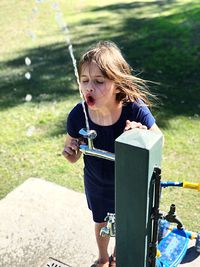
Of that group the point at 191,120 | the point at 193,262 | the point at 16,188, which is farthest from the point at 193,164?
the point at 16,188

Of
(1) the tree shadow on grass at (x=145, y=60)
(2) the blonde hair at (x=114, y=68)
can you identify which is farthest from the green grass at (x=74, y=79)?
(2) the blonde hair at (x=114, y=68)

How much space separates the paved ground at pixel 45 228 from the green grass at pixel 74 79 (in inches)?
10.5

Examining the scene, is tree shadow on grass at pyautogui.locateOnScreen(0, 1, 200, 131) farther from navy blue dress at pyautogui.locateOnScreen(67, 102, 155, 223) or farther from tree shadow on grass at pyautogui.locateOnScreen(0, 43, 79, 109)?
navy blue dress at pyautogui.locateOnScreen(67, 102, 155, 223)

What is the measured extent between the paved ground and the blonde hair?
104 centimetres

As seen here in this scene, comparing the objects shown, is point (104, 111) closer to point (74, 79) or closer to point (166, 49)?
point (74, 79)

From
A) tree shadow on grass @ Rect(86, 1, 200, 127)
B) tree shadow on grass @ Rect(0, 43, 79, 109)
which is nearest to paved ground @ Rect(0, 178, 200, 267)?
tree shadow on grass @ Rect(86, 1, 200, 127)

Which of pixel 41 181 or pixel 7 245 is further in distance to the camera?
pixel 41 181

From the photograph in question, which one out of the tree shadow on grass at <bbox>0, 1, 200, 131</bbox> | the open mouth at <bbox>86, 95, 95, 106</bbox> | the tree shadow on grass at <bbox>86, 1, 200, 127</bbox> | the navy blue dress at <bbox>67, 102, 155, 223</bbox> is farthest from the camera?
the tree shadow on grass at <bbox>0, 1, 200, 131</bbox>

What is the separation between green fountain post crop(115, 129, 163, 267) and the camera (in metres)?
1.24

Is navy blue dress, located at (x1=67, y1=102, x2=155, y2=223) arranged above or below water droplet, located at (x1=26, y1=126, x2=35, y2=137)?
above

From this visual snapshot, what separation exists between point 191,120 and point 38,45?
11.2 ft

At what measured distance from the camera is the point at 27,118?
421 centimetres

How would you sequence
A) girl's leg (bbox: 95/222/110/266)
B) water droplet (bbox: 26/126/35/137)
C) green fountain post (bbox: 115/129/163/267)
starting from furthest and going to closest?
water droplet (bbox: 26/126/35/137)
girl's leg (bbox: 95/222/110/266)
green fountain post (bbox: 115/129/163/267)

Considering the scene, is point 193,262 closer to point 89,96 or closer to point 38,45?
point 89,96
